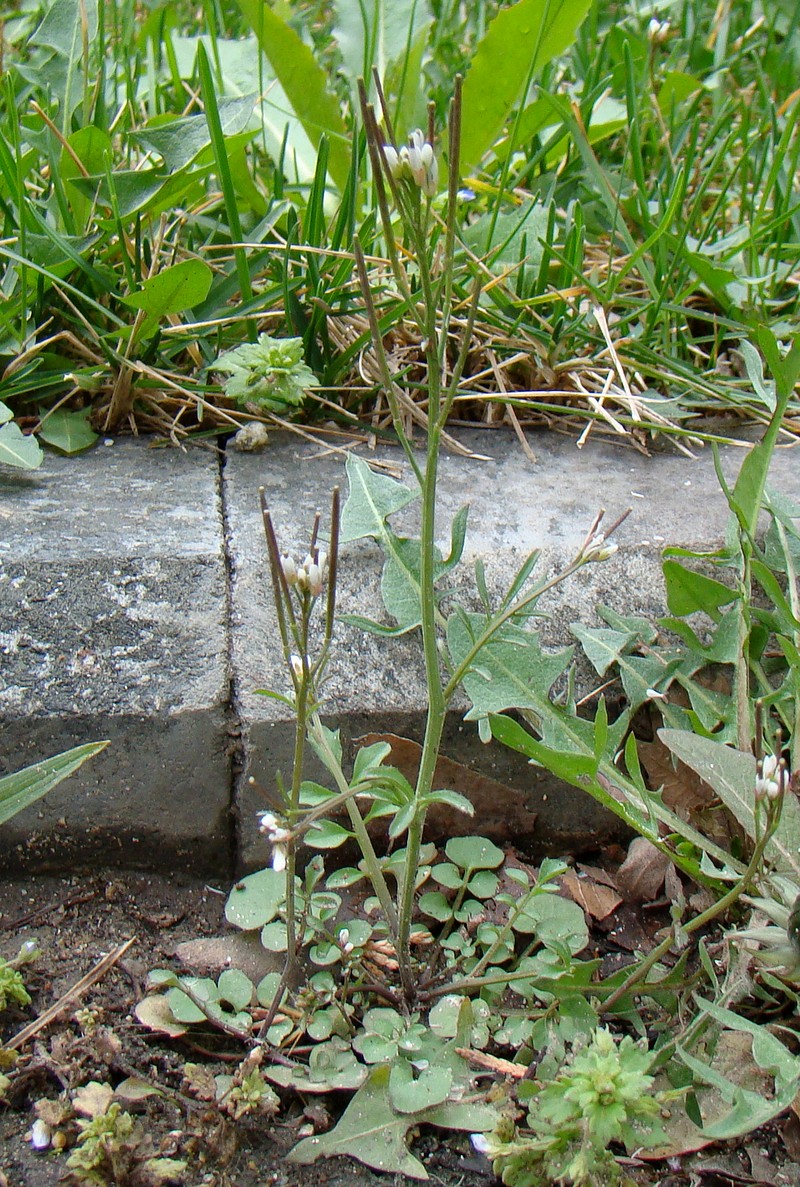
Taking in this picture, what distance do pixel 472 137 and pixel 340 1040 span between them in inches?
77.9

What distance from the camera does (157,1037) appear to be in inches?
51.9

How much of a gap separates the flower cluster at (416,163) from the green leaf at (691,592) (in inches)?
30.1

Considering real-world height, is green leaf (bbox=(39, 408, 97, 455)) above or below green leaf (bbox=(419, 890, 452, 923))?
above

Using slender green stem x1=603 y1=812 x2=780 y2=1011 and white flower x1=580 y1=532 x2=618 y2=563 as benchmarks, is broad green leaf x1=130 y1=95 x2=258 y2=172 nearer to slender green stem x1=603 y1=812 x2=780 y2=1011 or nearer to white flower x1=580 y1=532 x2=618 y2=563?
white flower x1=580 y1=532 x2=618 y2=563

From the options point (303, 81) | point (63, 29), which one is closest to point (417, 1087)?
point (303, 81)

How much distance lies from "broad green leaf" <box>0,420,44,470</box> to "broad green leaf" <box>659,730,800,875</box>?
109 centimetres

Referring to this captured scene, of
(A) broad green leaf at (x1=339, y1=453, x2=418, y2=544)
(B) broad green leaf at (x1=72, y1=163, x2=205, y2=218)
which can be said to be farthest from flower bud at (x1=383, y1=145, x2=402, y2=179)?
(B) broad green leaf at (x1=72, y1=163, x2=205, y2=218)

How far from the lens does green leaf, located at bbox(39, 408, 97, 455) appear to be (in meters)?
1.88

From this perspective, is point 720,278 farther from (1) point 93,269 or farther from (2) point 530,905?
(2) point 530,905

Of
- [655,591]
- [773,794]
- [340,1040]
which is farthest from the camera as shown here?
[655,591]

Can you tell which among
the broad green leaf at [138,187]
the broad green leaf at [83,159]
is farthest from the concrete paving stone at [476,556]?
the broad green leaf at [83,159]

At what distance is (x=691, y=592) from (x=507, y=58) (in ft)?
4.82

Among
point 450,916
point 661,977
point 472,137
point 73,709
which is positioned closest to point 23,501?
point 73,709

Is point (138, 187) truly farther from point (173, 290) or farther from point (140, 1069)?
point (140, 1069)
